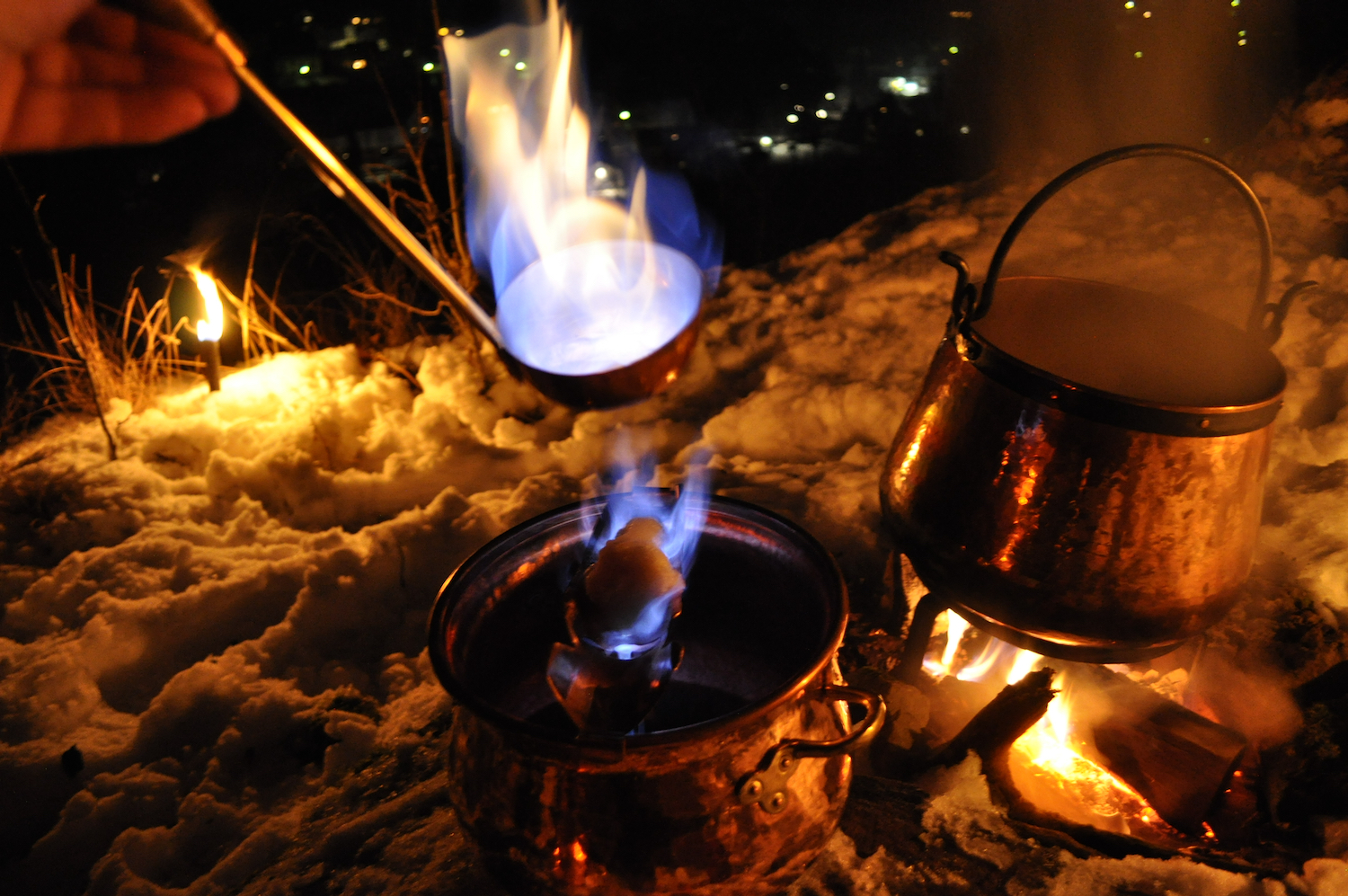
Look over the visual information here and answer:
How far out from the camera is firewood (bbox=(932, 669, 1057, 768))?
215 cm

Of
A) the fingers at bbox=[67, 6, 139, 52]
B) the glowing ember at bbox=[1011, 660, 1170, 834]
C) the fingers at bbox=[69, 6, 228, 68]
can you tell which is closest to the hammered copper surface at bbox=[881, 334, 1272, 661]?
the glowing ember at bbox=[1011, 660, 1170, 834]

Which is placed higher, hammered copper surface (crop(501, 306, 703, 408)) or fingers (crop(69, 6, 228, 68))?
fingers (crop(69, 6, 228, 68))

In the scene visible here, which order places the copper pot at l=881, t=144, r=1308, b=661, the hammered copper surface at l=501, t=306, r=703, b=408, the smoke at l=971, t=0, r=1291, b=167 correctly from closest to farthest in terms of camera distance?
the copper pot at l=881, t=144, r=1308, b=661
the hammered copper surface at l=501, t=306, r=703, b=408
the smoke at l=971, t=0, r=1291, b=167

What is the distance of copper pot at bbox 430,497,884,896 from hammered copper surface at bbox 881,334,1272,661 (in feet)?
1.89

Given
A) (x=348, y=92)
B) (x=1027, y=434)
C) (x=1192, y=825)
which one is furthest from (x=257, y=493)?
(x=348, y=92)

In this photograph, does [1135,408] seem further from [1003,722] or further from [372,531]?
[372,531]

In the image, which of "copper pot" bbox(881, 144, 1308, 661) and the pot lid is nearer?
"copper pot" bbox(881, 144, 1308, 661)

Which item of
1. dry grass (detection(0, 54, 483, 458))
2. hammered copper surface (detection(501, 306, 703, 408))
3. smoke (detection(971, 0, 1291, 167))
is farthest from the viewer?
smoke (detection(971, 0, 1291, 167))

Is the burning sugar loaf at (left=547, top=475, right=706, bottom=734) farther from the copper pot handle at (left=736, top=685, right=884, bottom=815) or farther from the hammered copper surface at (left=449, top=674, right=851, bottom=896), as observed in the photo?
the copper pot handle at (left=736, top=685, right=884, bottom=815)

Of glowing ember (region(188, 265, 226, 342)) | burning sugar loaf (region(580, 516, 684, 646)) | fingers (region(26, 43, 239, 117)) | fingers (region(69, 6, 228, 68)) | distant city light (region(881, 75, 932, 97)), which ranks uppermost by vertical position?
fingers (region(69, 6, 228, 68))

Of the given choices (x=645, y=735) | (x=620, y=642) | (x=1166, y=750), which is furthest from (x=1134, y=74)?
(x=645, y=735)

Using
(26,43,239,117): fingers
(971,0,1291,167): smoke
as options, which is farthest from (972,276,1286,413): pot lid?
(971,0,1291,167): smoke

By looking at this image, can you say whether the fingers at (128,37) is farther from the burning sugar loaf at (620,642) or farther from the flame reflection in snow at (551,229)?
the burning sugar loaf at (620,642)

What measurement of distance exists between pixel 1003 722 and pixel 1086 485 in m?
0.78
